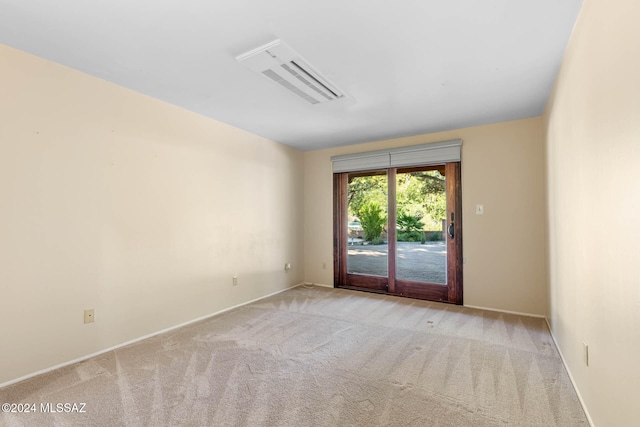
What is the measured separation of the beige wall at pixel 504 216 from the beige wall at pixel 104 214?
9.82 feet

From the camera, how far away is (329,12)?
1.67 meters

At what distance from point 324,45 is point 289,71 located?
0.42 metres

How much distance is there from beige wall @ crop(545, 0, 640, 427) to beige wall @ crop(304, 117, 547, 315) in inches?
50.1

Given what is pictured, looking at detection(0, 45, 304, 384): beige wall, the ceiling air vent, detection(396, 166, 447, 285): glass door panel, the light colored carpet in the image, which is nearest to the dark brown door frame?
detection(396, 166, 447, 285): glass door panel

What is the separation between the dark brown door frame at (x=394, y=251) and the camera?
3838 millimetres

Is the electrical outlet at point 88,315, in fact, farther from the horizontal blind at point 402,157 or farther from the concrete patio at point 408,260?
the horizontal blind at point 402,157

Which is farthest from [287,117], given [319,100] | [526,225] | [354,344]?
[526,225]

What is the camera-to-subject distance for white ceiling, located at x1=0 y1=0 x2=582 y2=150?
165 centimetres

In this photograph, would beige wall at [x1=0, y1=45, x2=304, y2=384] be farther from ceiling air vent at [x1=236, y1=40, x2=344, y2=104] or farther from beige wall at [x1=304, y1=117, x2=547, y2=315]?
beige wall at [x1=304, y1=117, x2=547, y2=315]

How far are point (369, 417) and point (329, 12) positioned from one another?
2374 mm

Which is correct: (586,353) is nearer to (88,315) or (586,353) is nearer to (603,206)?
(603,206)

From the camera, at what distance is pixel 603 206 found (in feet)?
4.61

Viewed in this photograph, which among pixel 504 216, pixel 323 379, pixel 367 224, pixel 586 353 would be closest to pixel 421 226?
pixel 367 224

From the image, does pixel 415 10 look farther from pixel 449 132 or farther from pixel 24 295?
pixel 24 295
